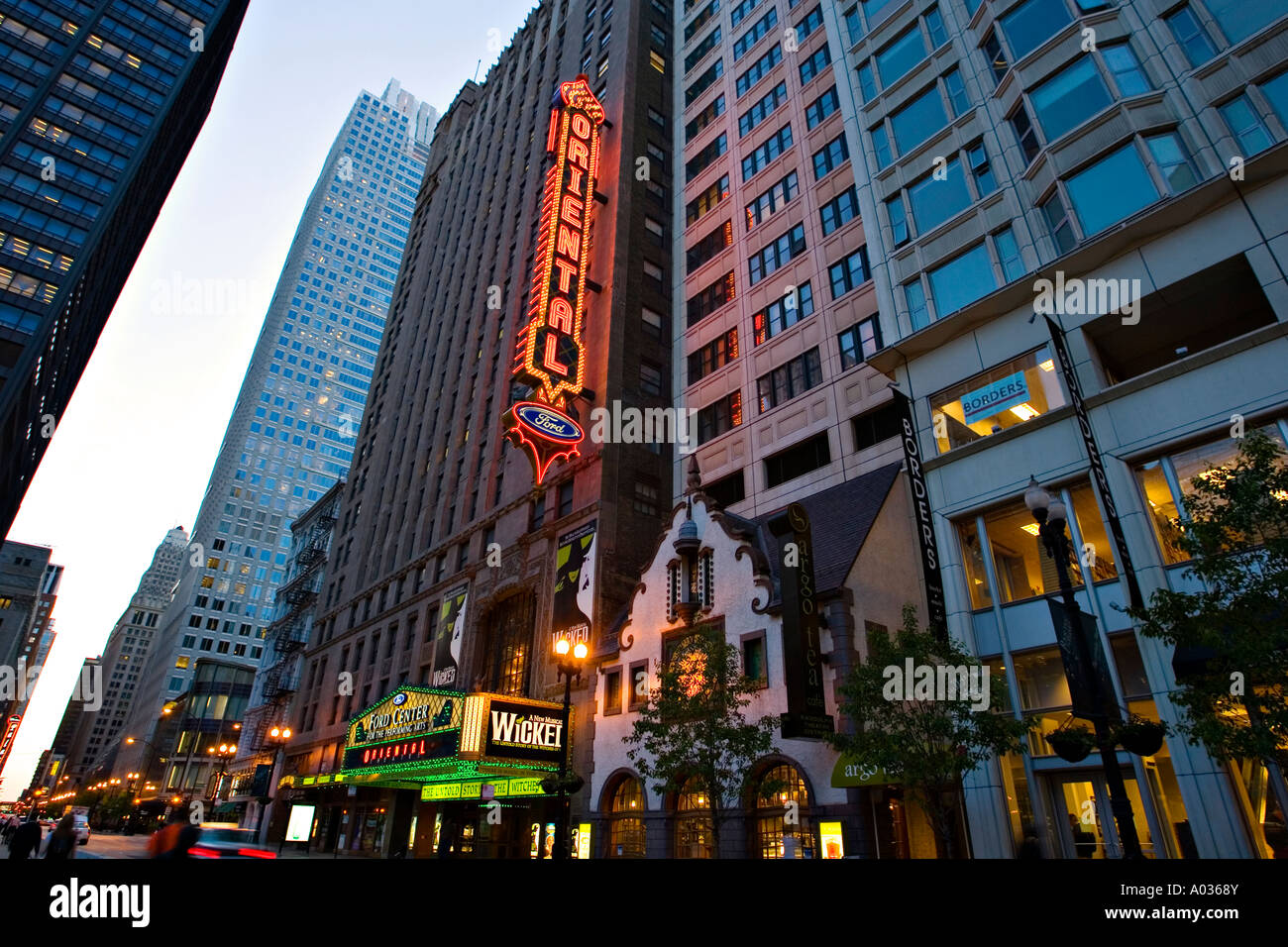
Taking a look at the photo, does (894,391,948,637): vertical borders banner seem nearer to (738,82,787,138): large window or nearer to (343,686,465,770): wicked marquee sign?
(343,686,465,770): wicked marquee sign

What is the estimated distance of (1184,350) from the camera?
21016 millimetres

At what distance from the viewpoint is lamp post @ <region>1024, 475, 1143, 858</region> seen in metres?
11.9

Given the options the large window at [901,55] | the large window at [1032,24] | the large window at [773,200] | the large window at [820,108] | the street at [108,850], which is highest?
the large window at [820,108]

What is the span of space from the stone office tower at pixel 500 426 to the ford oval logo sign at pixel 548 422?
1580mm

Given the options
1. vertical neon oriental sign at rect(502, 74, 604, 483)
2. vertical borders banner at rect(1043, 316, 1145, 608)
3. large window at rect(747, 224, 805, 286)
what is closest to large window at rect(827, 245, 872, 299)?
large window at rect(747, 224, 805, 286)

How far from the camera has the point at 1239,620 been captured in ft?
45.2

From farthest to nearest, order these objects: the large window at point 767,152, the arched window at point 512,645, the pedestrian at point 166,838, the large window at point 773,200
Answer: the large window at point 767,152 < the large window at point 773,200 < the arched window at point 512,645 < the pedestrian at point 166,838

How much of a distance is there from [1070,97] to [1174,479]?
1313cm

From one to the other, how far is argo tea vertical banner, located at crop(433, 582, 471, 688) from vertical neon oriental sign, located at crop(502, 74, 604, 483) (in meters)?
11.0

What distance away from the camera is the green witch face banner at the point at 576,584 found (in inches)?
1394

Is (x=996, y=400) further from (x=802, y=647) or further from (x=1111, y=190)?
(x=802, y=647)

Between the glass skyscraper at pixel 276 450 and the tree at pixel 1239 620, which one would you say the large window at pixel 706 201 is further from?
the glass skyscraper at pixel 276 450

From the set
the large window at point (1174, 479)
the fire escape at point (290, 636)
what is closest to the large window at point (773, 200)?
the large window at point (1174, 479)
